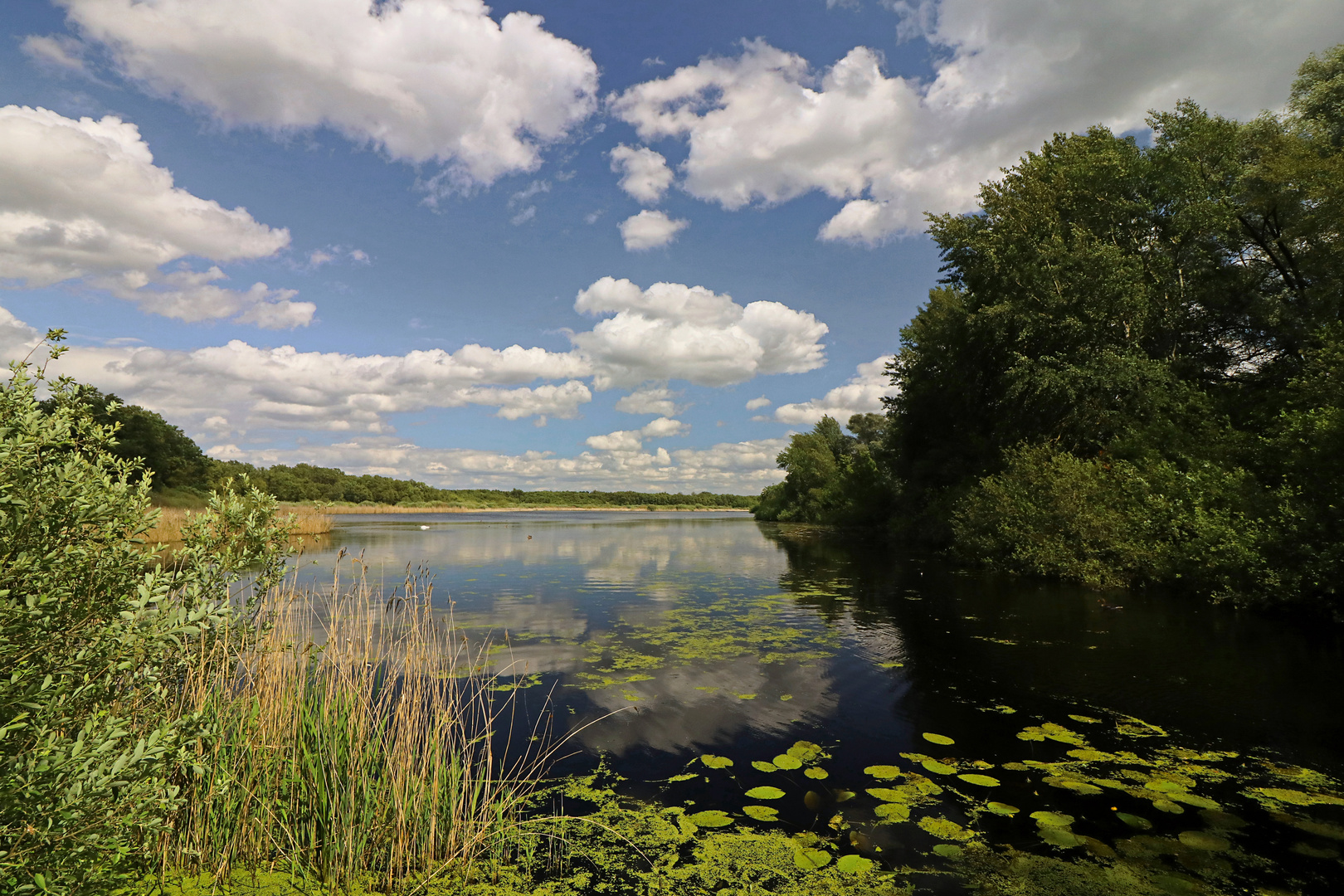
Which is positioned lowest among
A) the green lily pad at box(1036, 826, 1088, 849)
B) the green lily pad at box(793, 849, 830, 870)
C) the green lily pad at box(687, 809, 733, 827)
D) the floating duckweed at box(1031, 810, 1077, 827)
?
the green lily pad at box(687, 809, 733, 827)

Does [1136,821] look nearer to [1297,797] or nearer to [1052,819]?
[1052,819]

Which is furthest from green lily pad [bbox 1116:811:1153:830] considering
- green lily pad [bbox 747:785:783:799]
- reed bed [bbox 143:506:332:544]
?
reed bed [bbox 143:506:332:544]

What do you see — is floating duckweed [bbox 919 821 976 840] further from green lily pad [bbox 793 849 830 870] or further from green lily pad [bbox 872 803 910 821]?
green lily pad [bbox 793 849 830 870]

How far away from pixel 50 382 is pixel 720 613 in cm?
1535

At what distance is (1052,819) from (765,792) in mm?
2772

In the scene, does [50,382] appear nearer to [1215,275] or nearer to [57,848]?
[57,848]

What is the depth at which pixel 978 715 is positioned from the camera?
921 centimetres

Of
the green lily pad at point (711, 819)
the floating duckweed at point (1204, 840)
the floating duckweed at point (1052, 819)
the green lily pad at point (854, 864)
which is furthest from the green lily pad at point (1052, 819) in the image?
the green lily pad at point (711, 819)

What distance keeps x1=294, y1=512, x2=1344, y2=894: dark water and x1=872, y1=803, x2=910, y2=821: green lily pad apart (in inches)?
2.2

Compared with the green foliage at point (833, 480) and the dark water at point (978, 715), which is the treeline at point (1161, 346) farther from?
the green foliage at point (833, 480)

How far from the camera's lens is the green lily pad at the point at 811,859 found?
5219 millimetres

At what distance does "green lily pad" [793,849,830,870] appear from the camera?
522 centimetres

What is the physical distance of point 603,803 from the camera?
6.46 meters

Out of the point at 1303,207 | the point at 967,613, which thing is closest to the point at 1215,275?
the point at 1303,207
